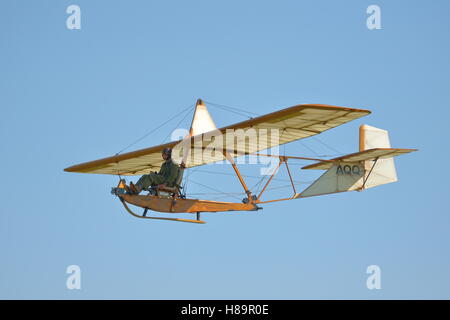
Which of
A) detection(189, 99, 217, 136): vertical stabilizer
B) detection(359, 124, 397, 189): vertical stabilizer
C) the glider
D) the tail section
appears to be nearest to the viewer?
the glider

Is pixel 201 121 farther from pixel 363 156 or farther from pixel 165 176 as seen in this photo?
pixel 363 156

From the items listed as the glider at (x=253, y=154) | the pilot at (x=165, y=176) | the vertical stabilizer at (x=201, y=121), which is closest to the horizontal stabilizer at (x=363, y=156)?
the glider at (x=253, y=154)

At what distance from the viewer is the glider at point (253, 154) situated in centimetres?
1903

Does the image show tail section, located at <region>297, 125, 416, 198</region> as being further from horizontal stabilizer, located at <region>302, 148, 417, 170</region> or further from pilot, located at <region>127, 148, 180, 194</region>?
pilot, located at <region>127, 148, 180, 194</region>

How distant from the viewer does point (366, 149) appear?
78.9 ft

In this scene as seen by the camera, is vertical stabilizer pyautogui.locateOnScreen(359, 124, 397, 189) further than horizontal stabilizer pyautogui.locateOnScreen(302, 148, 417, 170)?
Yes

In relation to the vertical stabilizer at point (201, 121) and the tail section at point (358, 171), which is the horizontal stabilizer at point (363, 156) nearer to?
the tail section at point (358, 171)

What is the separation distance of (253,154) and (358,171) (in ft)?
12.0

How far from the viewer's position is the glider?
19.0m

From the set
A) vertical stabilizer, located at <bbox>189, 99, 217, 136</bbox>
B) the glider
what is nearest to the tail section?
the glider

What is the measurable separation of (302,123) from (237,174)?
248 cm
